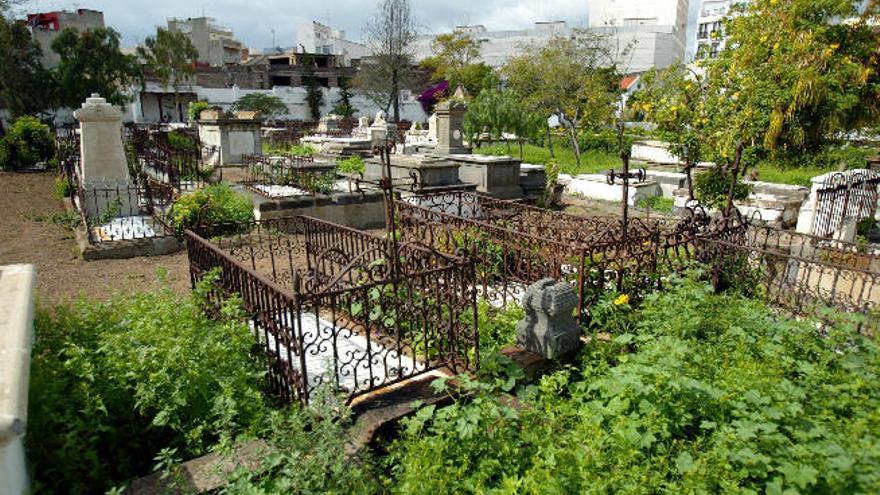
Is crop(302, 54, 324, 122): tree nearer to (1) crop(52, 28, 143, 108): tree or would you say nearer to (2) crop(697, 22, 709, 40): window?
(1) crop(52, 28, 143, 108): tree

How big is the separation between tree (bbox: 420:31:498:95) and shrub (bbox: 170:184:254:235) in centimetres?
3260

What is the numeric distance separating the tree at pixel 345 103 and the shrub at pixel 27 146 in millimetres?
27210

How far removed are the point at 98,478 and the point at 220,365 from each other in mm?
820

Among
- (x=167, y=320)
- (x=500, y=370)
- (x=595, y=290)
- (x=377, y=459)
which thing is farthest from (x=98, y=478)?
(x=595, y=290)

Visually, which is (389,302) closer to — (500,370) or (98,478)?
(500,370)

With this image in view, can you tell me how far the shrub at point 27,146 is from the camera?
1705 centimetres

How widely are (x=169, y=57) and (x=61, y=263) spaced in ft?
135

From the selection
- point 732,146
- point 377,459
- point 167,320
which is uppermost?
Result: point 732,146

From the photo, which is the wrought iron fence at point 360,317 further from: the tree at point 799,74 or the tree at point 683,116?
the tree at point 799,74

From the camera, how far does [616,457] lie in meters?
2.98

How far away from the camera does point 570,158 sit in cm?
2472

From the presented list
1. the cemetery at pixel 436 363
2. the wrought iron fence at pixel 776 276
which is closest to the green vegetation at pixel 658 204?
the cemetery at pixel 436 363

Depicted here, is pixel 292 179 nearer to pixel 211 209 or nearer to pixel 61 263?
pixel 211 209

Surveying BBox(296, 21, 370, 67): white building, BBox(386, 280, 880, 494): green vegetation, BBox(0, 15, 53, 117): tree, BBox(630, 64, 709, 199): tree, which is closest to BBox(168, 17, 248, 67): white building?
BBox(296, 21, 370, 67): white building
